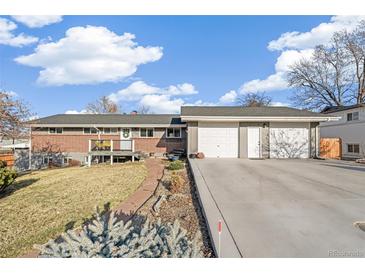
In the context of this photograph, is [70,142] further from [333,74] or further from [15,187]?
[333,74]

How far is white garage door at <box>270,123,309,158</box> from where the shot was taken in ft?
48.6

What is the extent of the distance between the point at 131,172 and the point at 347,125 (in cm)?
1909

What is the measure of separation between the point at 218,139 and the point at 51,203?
10290mm

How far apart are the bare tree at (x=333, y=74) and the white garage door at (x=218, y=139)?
21655mm

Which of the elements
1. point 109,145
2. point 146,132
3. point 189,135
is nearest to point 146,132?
point 146,132

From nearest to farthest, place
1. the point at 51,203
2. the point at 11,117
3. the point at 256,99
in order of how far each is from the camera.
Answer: the point at 51,203 < the point at 11,117 < the point at 256,99

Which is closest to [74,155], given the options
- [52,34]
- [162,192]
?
[52,34]

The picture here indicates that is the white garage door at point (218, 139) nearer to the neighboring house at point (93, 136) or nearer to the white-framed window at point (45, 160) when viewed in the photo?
the neighboring house at point (93, 136)

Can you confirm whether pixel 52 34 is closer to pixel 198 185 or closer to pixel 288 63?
pixel 198 185

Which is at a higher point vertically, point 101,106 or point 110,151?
point 101,106

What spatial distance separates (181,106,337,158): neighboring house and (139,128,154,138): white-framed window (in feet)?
11.9

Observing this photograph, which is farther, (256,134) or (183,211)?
(256,134)

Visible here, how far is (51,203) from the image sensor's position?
6.88m

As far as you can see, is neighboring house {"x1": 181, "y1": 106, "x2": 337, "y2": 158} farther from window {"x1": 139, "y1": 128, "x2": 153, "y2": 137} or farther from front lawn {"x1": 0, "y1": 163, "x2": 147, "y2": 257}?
front lawn {"x1": 0, "y1": 163, "x2": 147, "y2": 257}
